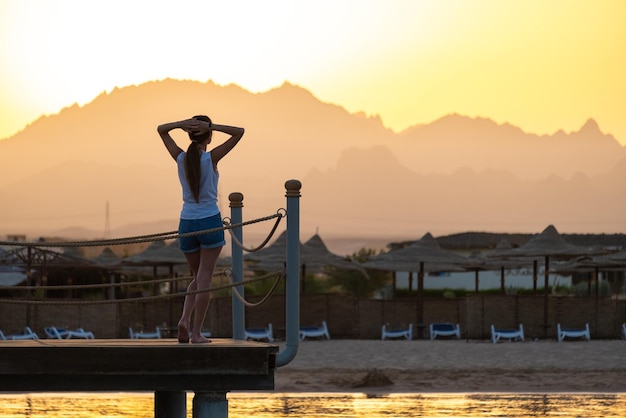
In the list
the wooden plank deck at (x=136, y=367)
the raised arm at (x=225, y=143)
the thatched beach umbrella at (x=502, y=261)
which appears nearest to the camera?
the wooden plank deck at (x=136, y=367)

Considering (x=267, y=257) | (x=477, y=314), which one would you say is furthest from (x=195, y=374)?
(x=267, y=257)

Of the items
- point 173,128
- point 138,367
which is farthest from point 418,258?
point 138,367

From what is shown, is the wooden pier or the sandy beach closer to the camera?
the wooden pier

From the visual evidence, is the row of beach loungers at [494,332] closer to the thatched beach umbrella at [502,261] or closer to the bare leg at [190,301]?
the thatched beach umbrella at [502,261]

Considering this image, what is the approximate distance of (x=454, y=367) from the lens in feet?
84.1

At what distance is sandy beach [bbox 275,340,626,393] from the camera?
72.7 ft

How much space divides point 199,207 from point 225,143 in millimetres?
565

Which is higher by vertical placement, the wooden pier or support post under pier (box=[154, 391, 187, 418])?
the wooden pier

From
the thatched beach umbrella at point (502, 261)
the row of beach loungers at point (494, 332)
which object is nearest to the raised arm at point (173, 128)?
the row of beach loungers at point (494, 332)

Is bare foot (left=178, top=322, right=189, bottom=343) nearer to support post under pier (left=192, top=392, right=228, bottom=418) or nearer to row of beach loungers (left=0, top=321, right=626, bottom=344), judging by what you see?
support post under pier (left=192, top=392, right=228, bottom=418)

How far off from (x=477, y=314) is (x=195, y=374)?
2469 centimetres

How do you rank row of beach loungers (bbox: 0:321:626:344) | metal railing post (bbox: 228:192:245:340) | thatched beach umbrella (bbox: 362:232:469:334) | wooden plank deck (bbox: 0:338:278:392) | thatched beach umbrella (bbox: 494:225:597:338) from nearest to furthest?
wooden plank deck (bbox: 0:338:278:392) → metal railing post (bbox: 228:192:245:340) → row of beach loungers (bbox: 0:321:626:344) → thatched beach umbrella (bbox: 494:225:597:338) → thatched beach umbrella (bbox: 362:232:469:334)

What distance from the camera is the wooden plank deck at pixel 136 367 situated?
824 centimetres

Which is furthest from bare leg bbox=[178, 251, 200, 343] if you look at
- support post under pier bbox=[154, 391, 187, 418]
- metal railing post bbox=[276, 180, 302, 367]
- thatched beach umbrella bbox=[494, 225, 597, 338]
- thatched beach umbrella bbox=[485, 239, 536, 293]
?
thatched beach umbrella bbox=[485, 239, 536, 293]
